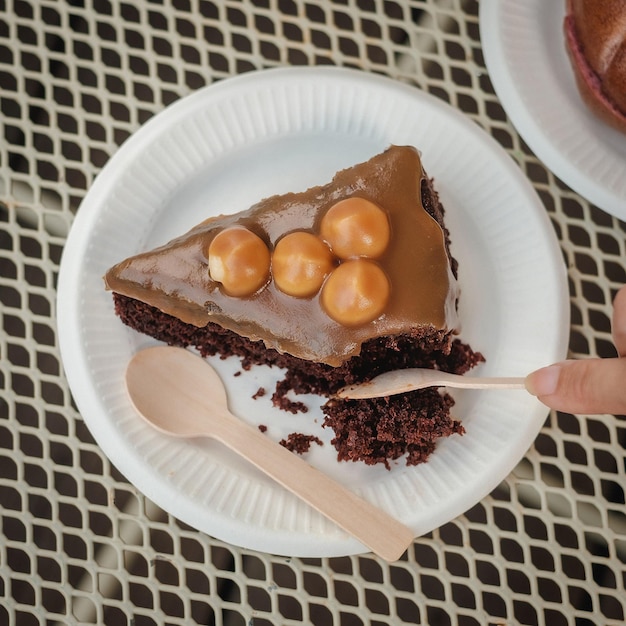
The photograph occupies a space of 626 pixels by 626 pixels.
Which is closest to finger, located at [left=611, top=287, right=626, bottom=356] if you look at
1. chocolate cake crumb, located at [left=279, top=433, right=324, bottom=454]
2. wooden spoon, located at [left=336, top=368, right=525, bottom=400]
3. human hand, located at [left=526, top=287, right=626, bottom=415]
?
Result: human hand, located at [left=526, top=287, right=626, bottom=415]

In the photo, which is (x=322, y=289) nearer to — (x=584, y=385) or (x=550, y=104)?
(x=584, y=385)

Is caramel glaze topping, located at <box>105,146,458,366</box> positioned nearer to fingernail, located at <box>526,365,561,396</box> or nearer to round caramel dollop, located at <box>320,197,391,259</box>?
round caramel dollop, located at <box>320,197,391,259</box>

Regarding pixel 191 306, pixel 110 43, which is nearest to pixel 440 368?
pixel 191 306

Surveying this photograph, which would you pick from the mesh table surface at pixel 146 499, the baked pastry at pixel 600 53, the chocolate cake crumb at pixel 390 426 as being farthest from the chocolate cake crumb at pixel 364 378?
the baked pastry at pixel 600 53

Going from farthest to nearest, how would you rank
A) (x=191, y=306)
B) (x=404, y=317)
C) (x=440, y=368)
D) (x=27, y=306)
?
1. (x=27, y=306)
2. (x=440, y=368)
3. (x=191, y=306)
4. (x=404, y=317)

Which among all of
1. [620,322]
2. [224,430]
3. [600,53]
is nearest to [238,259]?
[224,430]

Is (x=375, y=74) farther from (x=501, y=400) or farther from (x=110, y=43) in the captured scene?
(x=501, y=400)

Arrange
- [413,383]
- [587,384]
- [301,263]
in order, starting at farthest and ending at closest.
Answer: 1. [413,383]
2. [301,263]
3. [587,384]

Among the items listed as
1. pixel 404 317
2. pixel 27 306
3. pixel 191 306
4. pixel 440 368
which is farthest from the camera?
pixel 27 306
